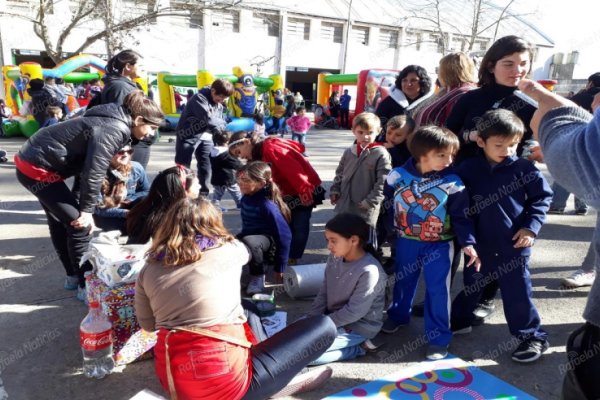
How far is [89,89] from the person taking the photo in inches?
599

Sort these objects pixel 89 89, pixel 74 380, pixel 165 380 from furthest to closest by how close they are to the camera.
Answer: pixel 89 89 < pixel 74 380 < pixel 165 380

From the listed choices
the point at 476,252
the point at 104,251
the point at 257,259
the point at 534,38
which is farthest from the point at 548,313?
the point at 534,38

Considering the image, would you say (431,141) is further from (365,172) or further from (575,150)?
→ (575,150)

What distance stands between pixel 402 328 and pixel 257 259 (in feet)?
3.83

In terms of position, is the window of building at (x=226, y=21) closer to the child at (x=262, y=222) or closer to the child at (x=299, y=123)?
the child at (x=299, y=123)

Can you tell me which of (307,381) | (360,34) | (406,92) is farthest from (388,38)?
(307,381)

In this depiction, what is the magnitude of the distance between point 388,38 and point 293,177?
31.7 meters

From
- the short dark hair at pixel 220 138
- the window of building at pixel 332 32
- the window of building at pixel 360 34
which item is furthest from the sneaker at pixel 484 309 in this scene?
the window of building at pixel 360 34

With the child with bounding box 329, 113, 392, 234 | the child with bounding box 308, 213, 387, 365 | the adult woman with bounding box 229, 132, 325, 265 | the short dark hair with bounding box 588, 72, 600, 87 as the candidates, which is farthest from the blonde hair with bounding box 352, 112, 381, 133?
the short dark hair with bounding box 588, 72, 600, 87

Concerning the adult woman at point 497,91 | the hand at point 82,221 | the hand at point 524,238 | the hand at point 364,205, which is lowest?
the hand at point 82,221

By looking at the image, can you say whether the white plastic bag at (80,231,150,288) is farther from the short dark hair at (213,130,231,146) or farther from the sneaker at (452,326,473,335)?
the short dark hair at (213,130,231,146)

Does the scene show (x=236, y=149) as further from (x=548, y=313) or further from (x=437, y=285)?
(x=548, y=313)

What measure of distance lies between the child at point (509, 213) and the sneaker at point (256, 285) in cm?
162

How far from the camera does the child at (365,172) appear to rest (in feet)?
11.4
